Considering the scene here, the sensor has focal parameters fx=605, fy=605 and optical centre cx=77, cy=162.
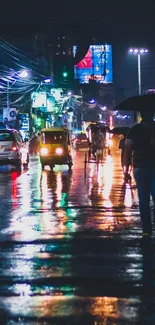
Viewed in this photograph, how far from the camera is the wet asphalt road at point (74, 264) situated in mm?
5574

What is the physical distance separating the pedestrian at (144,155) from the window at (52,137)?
21121 mm

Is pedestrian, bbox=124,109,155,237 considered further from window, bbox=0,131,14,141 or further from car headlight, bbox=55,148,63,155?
car headlight, bbox=55,148,63,155

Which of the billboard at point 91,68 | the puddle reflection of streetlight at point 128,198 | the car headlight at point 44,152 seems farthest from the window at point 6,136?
the billboard at point 91,68

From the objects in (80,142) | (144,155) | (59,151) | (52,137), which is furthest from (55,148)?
(80,142)

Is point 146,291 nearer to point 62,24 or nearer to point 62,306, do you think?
point 62,306

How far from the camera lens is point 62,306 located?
573 cm

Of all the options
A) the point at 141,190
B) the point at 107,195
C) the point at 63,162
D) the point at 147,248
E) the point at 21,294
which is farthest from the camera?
the point at 63,162

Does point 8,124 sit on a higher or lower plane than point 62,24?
lower

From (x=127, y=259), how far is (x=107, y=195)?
8170 mm

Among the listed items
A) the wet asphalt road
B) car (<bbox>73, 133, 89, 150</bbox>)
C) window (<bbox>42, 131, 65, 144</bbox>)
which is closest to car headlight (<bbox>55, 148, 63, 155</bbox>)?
window (<bbox>42, 131, 65, 144</bbox>)

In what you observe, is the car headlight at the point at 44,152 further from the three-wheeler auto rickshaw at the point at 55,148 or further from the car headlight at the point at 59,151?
the car headlight at the point at 59,151

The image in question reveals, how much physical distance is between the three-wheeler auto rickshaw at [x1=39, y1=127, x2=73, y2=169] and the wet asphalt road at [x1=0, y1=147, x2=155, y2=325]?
1516cm

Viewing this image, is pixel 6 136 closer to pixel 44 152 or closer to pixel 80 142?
pixel 44 152

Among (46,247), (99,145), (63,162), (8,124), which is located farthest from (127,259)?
(8,124)
